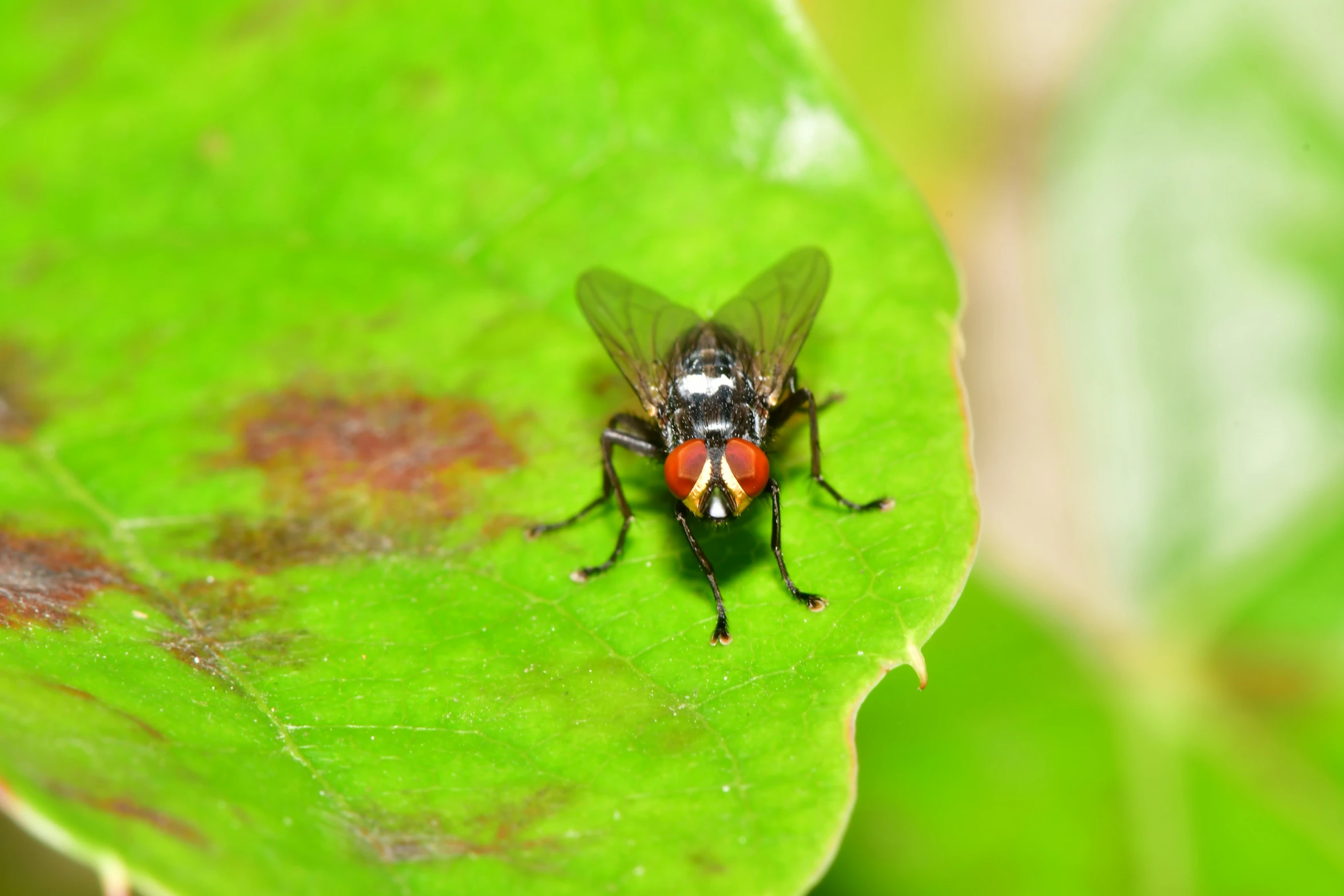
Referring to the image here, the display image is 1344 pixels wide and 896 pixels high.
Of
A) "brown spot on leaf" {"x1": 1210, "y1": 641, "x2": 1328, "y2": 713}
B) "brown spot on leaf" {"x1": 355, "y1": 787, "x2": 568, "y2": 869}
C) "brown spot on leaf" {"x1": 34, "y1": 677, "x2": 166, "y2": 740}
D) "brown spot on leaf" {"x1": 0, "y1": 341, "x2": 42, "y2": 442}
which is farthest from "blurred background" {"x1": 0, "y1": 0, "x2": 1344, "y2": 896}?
"brown spot on leaf" {"x1": 355, "y1": 787, "x2": 568, "y2": 869}

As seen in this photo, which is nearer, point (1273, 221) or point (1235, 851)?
point (1235, 851)

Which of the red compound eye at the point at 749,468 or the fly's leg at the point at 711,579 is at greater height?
the red compound eye at the point at 749,468

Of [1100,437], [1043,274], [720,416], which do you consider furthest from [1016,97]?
[720,416]

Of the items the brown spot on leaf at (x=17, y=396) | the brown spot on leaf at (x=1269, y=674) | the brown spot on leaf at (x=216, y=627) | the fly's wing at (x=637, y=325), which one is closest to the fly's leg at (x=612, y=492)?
the fly's wing at (x=637, y=325)

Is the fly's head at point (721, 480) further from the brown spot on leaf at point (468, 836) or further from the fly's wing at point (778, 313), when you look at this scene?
the brown spot on leaf at point (468, 836)

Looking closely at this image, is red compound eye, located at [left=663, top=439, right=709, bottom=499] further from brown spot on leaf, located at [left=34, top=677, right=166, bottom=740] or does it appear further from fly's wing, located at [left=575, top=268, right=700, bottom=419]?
brown spot on leaf, located at [left=34, top=677, right=166, bottom=740]

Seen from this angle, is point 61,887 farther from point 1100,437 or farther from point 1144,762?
point 1100,437

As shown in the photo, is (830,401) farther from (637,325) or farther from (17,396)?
(17,396)
